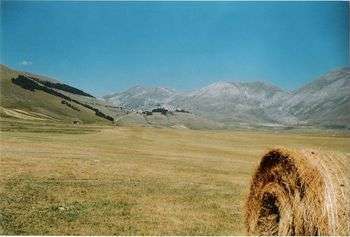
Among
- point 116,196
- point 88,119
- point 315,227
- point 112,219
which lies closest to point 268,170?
point 315,227

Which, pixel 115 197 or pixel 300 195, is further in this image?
pixel 115 197

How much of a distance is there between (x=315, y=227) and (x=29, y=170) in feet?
48.2

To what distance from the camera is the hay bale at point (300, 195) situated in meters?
10.3

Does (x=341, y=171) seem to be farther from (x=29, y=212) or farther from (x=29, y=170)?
(x=29, y=170)

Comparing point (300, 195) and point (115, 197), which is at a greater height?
point (300, 195)

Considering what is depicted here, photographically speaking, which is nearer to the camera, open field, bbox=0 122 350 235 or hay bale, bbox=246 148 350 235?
hay bale, bbox=246 148 350 235

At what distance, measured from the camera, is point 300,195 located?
1138cm

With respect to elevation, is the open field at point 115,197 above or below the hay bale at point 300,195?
below

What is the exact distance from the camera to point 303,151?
39.8ft

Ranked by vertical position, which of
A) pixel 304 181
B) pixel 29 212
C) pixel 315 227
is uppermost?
pixel 304 181

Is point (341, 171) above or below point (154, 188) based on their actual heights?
above

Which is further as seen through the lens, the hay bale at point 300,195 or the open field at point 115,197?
the open field at point 115,197

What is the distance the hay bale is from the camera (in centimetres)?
1030

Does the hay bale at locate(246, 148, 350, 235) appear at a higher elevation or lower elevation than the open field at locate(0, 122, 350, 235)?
higher
